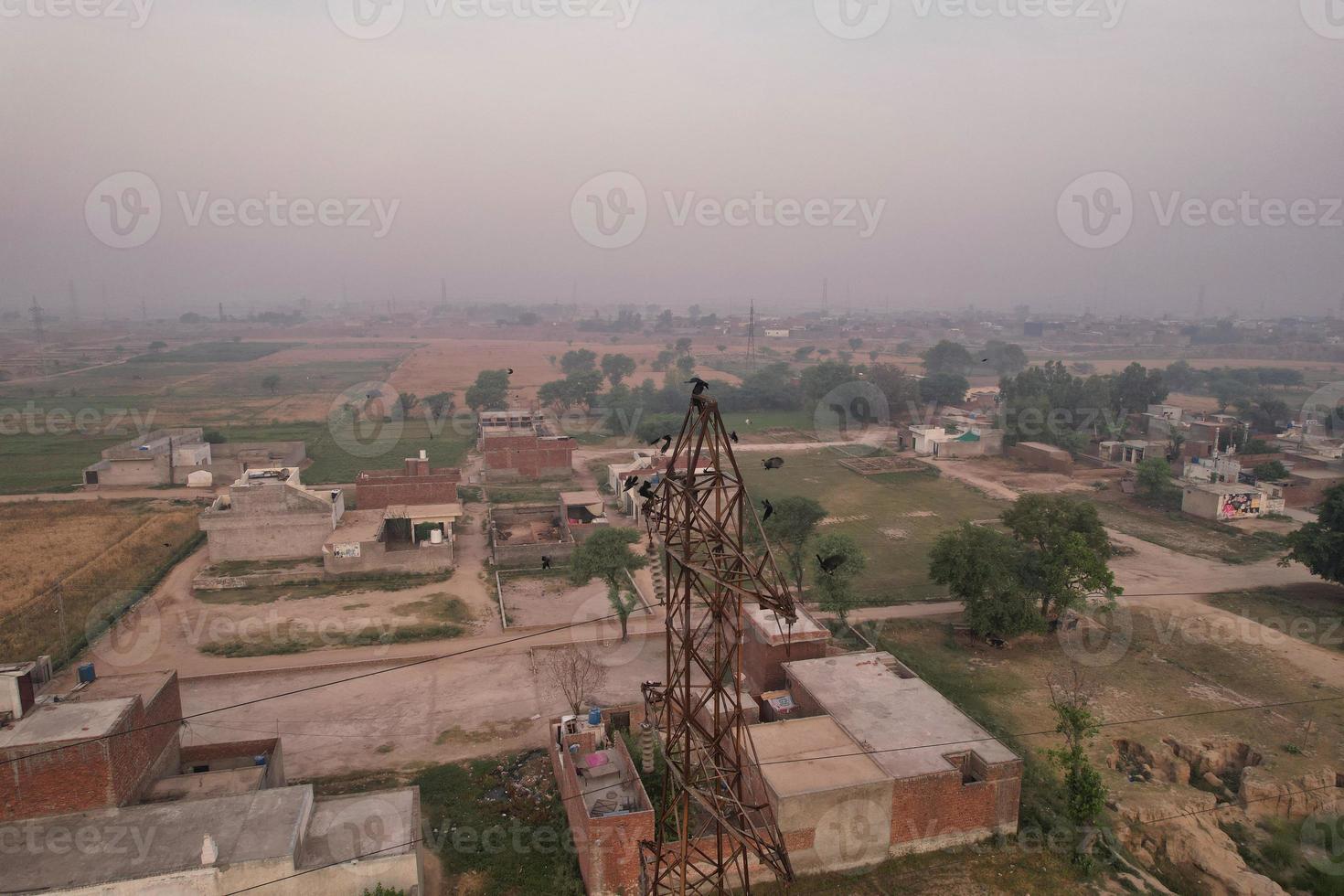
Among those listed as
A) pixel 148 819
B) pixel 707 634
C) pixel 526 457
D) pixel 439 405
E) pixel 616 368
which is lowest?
pixel 148 819

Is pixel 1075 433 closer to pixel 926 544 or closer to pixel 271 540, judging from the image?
pixel 926 544

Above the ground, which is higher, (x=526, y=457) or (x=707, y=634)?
(x=707, y=634)

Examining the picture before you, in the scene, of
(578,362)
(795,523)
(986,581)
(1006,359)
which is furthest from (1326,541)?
(1006,359)

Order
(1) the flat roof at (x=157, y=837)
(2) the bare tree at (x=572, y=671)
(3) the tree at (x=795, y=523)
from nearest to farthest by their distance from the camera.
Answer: (1) the flat roof at (x=157, y=837) < (2) the bare tree at (x=572, y=671) < (3) the tree at (x=795, y=523)

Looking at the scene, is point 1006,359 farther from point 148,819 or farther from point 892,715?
point 148,819

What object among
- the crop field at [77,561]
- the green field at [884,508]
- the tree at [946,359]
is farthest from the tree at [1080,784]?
the tree at [946,359]

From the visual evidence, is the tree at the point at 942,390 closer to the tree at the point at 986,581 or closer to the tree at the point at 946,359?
the tree at the point at 946,359

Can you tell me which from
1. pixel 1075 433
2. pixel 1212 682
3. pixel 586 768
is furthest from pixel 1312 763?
pixel 1075 433
